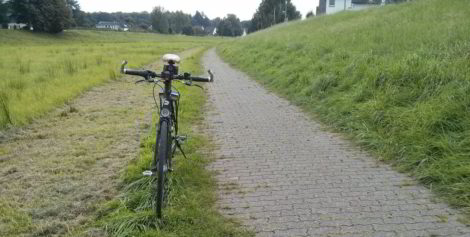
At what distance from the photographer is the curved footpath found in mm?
3852

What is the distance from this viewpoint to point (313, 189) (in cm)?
473

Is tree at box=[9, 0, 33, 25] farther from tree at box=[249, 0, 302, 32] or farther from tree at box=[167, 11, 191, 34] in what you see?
tree at box=[167, 11, 191, 34]

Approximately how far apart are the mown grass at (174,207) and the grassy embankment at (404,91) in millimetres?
2487

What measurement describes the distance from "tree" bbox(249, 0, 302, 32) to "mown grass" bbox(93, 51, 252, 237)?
70.7 metres

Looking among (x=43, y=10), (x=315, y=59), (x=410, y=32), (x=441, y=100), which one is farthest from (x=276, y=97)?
(x=43, y=10)

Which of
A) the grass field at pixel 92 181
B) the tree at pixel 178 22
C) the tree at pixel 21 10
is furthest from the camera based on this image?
the tree at pixel 178 22

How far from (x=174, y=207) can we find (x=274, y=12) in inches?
2906

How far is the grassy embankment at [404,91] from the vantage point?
508 cm

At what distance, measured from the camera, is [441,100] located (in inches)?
244

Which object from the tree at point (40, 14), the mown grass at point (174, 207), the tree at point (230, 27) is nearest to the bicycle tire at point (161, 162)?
the mown grass at point (174, 207)

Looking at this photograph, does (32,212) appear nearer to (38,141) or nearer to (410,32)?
(38,141)

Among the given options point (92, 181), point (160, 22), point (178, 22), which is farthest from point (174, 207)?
point (178, 22)

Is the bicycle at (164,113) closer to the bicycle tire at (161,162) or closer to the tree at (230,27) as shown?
the bicycle tire at (161,162)

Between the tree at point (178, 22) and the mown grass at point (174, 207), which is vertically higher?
the tree at point (178, 22)
